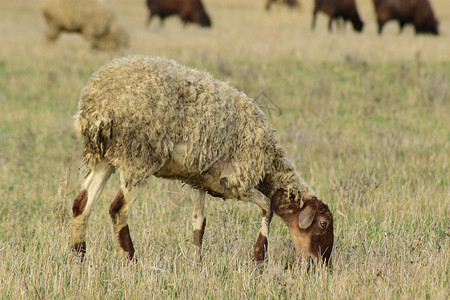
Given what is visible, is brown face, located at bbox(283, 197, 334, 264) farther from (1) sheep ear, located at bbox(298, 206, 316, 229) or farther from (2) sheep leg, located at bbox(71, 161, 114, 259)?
(2) sheep leg, located at bbox(71, 161, 114, 259)

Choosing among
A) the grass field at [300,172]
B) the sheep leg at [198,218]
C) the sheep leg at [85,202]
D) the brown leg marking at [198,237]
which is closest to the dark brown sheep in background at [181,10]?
the grass field at [300,172]

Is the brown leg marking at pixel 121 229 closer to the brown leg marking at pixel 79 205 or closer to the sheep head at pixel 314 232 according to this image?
the brown leg marking at pixel 79 205

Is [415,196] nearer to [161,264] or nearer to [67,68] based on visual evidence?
[161,264]

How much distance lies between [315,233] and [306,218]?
13 cm

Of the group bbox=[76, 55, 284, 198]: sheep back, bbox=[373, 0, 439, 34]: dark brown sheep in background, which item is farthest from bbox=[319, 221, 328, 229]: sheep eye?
bbox=[373, 0, 439, 34]: dark brown sheep in background

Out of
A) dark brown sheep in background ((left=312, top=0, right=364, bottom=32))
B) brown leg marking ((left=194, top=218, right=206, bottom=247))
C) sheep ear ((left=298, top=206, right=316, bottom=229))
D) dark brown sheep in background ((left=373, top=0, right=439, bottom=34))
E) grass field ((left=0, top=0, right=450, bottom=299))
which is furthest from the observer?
dark brown sheep in background ((left=312, top=0, right=364, bottom=32))

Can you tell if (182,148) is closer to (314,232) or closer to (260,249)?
(260,249)

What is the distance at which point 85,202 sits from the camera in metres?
4.35

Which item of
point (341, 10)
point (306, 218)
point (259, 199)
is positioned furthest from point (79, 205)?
point (341, 10)

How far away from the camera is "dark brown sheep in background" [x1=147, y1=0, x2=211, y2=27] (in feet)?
86.4

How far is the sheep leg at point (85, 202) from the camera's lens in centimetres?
435

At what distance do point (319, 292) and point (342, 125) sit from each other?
6199mm

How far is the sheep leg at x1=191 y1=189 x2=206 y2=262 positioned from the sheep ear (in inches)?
30.7

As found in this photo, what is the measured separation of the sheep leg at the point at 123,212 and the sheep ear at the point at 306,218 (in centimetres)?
124
